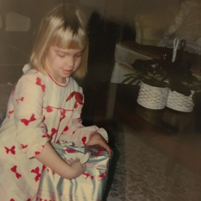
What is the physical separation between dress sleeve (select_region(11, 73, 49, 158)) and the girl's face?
0.14ft

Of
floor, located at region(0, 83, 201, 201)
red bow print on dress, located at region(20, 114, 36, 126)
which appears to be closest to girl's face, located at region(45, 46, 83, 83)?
→ red bow print on dress, located at region(20, 114, 36, 126)

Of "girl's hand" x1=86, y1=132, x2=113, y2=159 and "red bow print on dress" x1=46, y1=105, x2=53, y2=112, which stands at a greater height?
"red bow print on dress" x1=46, y1=105, x2=53, y2=112

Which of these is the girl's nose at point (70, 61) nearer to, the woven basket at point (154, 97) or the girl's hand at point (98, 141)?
the girl's hand at point (98, 141)

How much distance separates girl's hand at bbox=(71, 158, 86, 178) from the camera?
0.56 m

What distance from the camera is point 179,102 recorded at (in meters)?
1.01

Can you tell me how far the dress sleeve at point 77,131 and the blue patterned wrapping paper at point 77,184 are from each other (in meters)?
0.08

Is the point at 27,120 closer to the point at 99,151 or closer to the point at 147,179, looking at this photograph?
the point at 99,151

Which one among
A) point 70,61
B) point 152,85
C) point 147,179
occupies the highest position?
point 70,61

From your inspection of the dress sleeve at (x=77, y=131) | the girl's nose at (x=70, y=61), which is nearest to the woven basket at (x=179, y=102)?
the dress sleeve at (x=77, y=131)

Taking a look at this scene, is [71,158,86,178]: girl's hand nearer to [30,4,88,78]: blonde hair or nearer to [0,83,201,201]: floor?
[30,4,88,78]: blonde hair

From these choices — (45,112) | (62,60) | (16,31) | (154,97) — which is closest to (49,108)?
(45,112)

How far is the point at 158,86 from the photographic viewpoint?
1.03 m

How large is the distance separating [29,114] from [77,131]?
0.16m

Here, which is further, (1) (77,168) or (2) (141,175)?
(2) (141,175)
